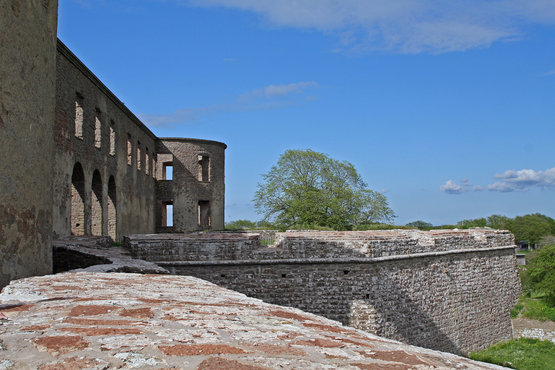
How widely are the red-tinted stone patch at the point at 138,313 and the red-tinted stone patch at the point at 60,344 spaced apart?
66cm

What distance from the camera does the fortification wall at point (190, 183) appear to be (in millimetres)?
28859

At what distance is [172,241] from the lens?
1095cm

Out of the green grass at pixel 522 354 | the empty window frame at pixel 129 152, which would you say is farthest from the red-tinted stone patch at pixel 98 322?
the empty window frame at pixel 129 152

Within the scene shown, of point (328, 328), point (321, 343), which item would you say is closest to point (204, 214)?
point (328, 328)

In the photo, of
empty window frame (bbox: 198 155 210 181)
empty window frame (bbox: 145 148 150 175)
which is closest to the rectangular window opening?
empty window frame (bbox: 198 155 210 181)

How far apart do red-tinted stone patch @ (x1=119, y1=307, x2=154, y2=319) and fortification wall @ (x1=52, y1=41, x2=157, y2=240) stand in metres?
10.6

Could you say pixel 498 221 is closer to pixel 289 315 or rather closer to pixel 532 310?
pixel 532 310

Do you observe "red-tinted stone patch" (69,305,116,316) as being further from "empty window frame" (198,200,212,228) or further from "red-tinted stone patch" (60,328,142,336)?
"empty window frame" (198,200,212,228)

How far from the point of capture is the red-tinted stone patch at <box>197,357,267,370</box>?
2123 mm

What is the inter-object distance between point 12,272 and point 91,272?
83 cm

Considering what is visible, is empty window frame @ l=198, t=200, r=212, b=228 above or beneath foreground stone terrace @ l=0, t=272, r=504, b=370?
above

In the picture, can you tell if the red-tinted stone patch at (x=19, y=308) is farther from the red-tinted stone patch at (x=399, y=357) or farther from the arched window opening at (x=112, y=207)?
the arched window opening at (x=112, y=207)

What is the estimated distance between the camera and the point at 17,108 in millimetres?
5539

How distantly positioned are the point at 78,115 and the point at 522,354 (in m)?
14.9
